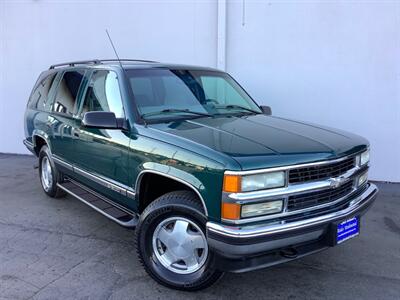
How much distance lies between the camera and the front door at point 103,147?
12.7ft

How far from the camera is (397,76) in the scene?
6.37m

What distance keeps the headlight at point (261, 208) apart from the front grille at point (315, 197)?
97mm

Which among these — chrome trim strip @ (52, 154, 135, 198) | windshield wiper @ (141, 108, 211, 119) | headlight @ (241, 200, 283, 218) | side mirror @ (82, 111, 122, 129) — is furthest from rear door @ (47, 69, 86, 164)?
headlight @ (241, 200, 283, 218)

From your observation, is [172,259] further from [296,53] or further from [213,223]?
[296,53]

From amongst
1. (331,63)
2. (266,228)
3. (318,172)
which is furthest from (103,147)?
(331,63)

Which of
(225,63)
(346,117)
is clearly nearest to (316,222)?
(346,117)

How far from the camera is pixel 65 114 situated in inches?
198

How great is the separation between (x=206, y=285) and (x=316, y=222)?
0.99 m

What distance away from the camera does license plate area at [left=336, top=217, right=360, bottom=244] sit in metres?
3.19

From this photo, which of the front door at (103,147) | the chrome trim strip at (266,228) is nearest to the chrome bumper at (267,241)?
the chrome trim strip at (266,228)

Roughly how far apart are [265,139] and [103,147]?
5.37ft

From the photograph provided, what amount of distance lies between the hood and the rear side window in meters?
2.83

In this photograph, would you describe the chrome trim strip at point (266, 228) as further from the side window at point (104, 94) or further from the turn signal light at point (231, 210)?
the side window at point (104, 94)

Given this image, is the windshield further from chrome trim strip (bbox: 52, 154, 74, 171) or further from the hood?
chrome trim strip (bbox: 52, 154, 74, 171)
